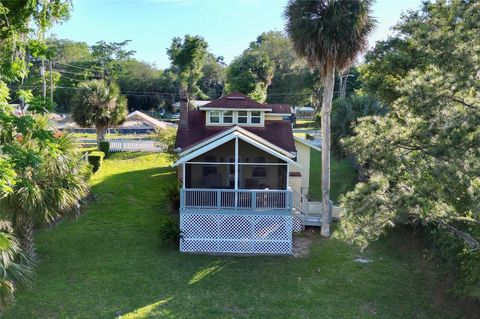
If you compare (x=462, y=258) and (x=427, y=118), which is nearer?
(x=427, y=118)

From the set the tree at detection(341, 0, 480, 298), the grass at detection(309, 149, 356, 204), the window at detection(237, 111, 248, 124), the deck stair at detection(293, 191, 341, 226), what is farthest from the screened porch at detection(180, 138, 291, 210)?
the tree at detection(341, 0, 480, 298)

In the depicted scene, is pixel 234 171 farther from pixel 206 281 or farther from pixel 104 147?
pixel 104 147

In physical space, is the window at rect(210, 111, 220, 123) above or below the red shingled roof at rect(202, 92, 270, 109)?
below

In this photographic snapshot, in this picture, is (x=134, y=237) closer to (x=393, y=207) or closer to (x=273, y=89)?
(x=393, y=207)

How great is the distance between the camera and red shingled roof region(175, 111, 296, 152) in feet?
66.4

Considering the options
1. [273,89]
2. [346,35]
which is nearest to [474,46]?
[346,35]

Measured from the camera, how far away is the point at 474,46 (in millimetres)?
9508

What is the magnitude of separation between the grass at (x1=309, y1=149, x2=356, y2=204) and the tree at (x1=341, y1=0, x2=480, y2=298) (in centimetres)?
1217

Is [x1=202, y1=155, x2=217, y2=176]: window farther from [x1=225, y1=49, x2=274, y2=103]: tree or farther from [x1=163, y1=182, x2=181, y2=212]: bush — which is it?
[x1=225, y1=49, x2=274, y2=103]: tree

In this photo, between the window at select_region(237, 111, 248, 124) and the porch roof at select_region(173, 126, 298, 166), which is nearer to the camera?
the porch roof at select_region(173, 126, 298, 166)

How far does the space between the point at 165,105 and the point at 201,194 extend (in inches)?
2671

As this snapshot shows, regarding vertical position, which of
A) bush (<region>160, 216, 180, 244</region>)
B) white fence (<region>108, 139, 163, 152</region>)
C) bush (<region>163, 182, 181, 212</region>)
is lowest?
bush (<region>160, 216, 180, 244</region>)

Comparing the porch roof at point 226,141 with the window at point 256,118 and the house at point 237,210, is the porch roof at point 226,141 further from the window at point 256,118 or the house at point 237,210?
the window at point 256,118

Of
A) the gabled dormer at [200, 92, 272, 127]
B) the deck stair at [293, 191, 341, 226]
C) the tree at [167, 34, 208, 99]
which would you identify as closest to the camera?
the deck stair at [293, 191, 341, 226]
